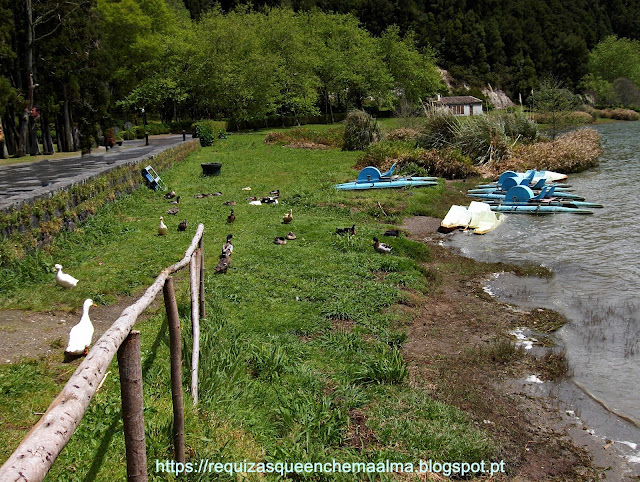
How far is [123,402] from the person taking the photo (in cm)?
288

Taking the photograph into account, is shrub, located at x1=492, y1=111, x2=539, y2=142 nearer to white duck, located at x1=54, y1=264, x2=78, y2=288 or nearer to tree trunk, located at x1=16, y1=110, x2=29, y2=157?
tree trunk, located at x1=16, y1=110, x2=29, y2=157

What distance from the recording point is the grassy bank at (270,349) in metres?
4.56

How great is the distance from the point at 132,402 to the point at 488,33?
4919 inches

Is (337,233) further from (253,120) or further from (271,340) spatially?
(253,120)

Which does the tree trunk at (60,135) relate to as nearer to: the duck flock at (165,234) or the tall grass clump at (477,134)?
the duck flock at (165,234)

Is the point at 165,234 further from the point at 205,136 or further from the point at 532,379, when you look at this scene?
the point at 205,136

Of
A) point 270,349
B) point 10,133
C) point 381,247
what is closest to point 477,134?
point 381,247

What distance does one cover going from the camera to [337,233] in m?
12.4

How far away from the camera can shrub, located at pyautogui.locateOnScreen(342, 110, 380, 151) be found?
32.4 metres

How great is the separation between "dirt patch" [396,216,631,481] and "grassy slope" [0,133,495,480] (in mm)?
305

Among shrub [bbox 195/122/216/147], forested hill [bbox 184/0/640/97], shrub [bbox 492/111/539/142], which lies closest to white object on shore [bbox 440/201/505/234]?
shrub [bbox 492/111/539/142]

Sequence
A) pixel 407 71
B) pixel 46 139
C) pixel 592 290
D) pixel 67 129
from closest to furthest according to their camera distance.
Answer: pixel 592 290 < pixel 46 139 < pixel 67 129 < pixel 407 71

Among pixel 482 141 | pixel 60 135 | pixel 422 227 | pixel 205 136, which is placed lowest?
pixel 422 227

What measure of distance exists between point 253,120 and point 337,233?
143 feet
